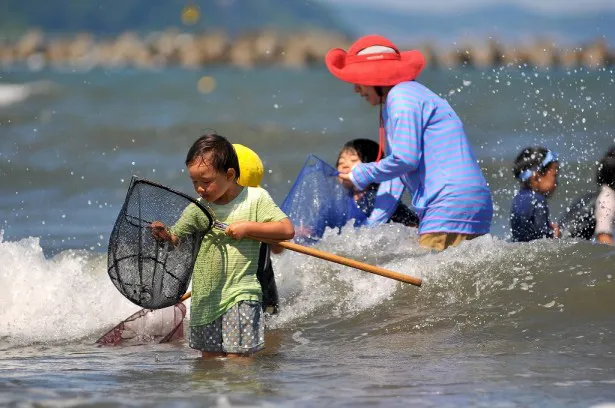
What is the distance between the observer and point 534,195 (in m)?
7.36

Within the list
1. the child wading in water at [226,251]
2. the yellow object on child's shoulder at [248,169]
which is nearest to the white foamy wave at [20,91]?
the yellow object on child's shoulder at [248,169]

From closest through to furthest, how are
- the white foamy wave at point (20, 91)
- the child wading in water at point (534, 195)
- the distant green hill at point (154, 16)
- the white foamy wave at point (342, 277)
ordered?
the white foamy wave at point (342, 277) < the child wading in water at point (534, 195) < the white foamy wave at point (20, 91) < the distant green hill at point (154, 16)

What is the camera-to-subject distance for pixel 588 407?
4473 millimetres

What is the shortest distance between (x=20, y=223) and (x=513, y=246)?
533cm

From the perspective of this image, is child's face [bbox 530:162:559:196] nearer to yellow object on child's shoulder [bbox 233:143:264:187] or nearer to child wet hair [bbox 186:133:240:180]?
yellow object on child's shoulder [bbox 233:143:264:187]

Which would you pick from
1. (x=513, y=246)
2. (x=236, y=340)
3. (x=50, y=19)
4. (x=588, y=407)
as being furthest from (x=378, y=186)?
(x=50, y=19)

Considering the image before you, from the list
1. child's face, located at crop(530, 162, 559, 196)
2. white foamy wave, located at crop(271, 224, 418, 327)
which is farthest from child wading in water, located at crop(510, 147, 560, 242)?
white foamy wave, located at crop(271, 224, 418, 327)

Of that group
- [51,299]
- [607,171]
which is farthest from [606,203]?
[51,299]

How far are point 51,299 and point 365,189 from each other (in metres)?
2.08

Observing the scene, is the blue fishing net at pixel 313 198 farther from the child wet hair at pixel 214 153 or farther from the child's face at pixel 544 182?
the child wet hair at pixel 214 153

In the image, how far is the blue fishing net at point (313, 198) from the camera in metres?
7.13

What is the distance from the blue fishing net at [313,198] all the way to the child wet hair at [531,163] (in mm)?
1178

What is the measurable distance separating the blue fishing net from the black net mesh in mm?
2042

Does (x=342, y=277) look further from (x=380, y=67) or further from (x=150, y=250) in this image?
(x=150, y=250)
